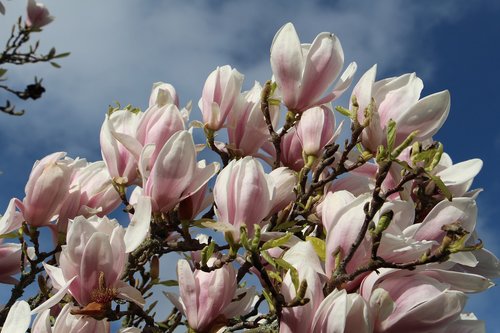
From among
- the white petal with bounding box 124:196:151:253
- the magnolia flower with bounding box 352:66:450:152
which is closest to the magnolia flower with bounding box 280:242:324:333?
the white petal with bounding box 124:196:151:253

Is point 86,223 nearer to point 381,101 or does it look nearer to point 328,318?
point 328,318

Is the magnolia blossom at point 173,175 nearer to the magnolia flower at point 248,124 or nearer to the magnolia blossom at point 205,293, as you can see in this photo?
the magnolia blossom at point 205,293

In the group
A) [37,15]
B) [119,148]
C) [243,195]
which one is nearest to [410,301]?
[243,195]

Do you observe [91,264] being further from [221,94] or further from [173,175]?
[221,94]

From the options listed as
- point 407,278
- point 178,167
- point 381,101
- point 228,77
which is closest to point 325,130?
point 381,101

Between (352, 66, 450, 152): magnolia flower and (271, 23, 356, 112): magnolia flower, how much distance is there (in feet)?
0.28

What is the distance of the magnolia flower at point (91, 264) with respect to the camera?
104 cm

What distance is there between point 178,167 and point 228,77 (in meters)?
0.39

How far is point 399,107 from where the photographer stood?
50.3 inches

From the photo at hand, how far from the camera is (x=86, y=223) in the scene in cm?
106

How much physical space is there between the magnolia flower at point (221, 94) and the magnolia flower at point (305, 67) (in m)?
0.10

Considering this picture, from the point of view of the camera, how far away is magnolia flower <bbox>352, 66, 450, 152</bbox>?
49.3 inches

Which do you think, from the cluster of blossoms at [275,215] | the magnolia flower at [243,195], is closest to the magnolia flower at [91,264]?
the cluster of blossoms at [275,215]

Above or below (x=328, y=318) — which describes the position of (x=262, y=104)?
above
